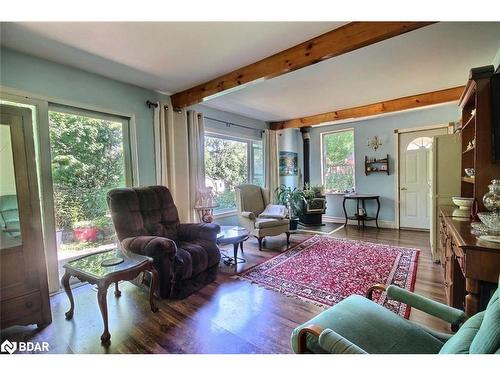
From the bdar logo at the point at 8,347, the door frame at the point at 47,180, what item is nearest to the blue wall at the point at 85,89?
the door frame at the point at 47,180

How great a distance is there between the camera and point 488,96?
6.12 ft

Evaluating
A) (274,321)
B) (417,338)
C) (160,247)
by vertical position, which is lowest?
(274,321)

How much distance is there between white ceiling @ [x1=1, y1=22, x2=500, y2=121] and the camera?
1.98 meters

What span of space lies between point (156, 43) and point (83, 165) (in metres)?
1.61

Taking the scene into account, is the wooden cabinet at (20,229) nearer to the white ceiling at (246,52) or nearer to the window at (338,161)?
the white ceiling at (246,52)

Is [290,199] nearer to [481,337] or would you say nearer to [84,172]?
[84,172]

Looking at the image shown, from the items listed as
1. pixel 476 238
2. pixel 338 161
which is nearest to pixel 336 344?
pixel 476 238

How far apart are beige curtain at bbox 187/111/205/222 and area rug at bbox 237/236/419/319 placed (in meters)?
1.43

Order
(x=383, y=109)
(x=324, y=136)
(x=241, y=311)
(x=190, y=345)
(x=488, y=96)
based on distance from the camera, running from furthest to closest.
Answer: (x=324, y=136) → (x=383, y=109) → (x=241, y=311) → (x=488, y=96) → (x=190, y=345)

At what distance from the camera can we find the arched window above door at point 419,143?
187 inches

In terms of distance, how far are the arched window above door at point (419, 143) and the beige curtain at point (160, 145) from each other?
4545 millimetres
